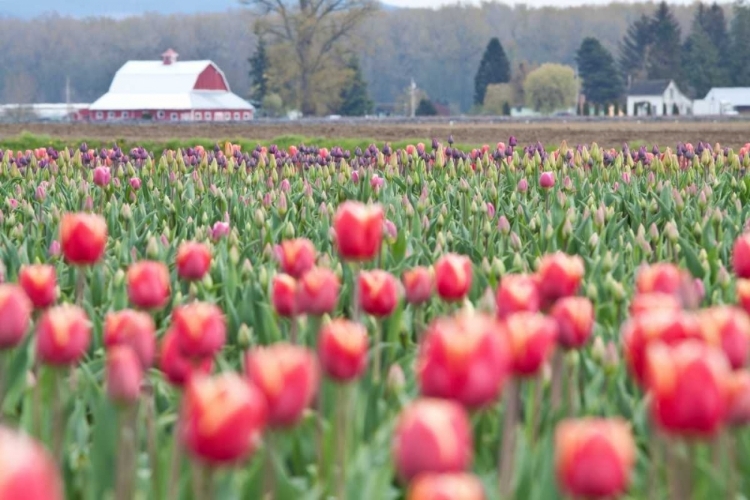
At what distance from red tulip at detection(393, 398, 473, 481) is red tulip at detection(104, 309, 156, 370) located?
787mm

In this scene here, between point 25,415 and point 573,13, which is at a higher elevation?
point 573,13

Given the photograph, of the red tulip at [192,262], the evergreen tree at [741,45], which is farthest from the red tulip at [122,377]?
the evergreen tree at [741,45]

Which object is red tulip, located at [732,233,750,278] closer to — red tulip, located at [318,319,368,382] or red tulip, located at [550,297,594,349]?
red tulip, located at [550,297,594,349]

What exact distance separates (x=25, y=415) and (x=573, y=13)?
155 meters

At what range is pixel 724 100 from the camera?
9300 cm

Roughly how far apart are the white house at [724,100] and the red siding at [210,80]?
40.0m

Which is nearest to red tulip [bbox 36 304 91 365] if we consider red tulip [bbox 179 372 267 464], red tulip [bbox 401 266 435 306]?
red tulip [bbox 179 372 267 464]

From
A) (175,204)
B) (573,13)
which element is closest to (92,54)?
(573,13)

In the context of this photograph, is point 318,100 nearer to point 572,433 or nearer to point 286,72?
point 286,72

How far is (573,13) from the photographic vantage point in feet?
496

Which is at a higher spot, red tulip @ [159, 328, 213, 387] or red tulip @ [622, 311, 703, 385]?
red tulip @ [622, 311, 703, 385]

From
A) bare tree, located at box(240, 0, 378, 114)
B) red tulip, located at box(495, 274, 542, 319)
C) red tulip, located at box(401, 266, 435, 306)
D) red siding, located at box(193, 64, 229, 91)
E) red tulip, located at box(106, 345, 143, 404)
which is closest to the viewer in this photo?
red tulip, located at box(106, 345, 143, 404)

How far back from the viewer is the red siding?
94.3 metres

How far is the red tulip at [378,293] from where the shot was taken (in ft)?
7.85
